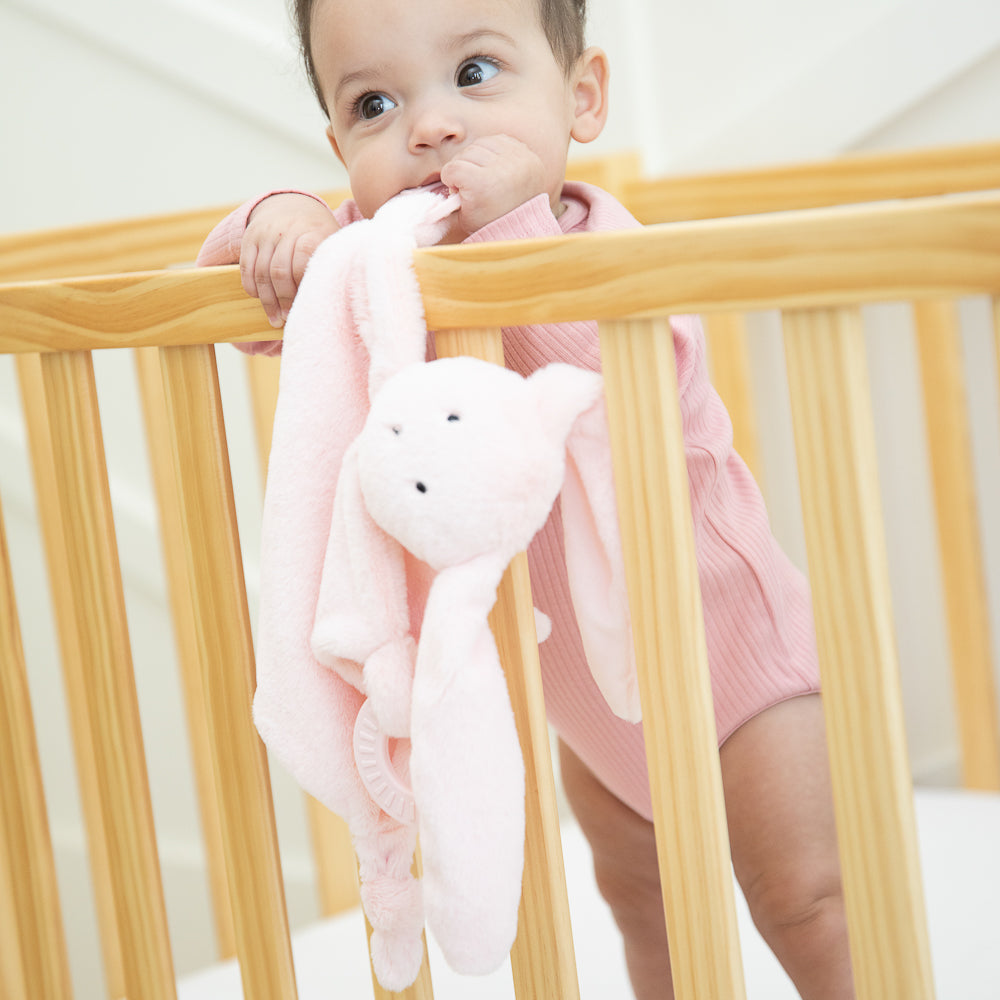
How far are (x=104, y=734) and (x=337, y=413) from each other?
32 centimetres

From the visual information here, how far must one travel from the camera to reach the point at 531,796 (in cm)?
64

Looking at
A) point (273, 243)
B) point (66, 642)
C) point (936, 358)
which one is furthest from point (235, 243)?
point (936, 358)

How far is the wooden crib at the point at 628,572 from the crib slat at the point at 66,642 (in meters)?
0.29

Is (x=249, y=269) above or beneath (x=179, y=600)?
above

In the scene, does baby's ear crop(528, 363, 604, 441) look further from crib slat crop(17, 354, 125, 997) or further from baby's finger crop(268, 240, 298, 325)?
crib slat crop(17, 354, 125, 997)

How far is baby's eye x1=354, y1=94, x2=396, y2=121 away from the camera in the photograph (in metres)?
0.77

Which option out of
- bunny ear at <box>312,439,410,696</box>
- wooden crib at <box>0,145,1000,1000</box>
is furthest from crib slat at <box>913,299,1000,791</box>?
bunny ear at <box>312,439,410,696</box>

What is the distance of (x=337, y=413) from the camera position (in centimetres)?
64

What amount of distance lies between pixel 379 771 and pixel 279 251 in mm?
291

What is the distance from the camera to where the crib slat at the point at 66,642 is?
3.95ft

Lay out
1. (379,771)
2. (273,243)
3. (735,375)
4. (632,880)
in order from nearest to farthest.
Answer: (379,771)
(273,243)
(632,880)
(735,375)

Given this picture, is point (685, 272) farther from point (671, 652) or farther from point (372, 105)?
point (372, 105)

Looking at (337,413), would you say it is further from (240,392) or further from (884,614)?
(240,392)

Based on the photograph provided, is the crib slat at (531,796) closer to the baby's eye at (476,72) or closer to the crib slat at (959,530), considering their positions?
the baby's eye at (476,72)
